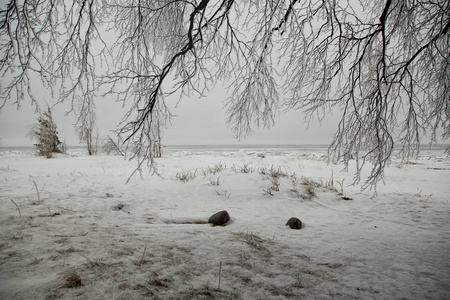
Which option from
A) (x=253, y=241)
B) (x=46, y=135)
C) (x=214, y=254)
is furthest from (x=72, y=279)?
(x=46, y=135)

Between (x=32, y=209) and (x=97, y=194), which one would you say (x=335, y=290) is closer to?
(x=32, y=209)

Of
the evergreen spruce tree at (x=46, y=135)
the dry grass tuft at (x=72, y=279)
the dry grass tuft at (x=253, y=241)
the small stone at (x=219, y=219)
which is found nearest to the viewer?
the dry grass tuft at (x=72, y=279)

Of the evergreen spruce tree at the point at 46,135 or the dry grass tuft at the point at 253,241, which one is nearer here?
the dry grass tuft at the point at 253,241

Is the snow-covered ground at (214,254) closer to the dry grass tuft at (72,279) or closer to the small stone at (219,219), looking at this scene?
the dry grass tuft at (72,279)

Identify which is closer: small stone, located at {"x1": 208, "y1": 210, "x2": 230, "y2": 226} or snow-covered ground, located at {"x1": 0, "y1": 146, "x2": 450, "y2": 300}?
snow-covered ground, located at {"x1": 0, "y1": 146, "x2": 450, "y2": 300}

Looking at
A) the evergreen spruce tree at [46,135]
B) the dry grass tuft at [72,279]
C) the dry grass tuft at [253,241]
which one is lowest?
the dry grass tuft at [253,241]

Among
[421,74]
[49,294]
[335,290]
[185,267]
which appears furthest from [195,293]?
[421,74]

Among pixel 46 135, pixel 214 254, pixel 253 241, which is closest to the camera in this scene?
pixel 214 254

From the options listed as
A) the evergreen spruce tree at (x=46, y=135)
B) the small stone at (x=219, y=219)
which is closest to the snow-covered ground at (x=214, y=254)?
the small stone at (x=219, y=219)

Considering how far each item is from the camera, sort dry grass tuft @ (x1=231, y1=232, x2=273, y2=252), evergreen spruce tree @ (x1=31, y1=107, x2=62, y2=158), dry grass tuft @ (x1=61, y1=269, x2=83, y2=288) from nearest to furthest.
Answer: dry grass tuft @ (x1=61, y1=269, x2=83, y2=288)
dry grass tuft @ (x1=231, y1=232, x2=273, y2=252)
evergreen spruce tree @ (x1=31, y1=107, x2=62, y2=158)

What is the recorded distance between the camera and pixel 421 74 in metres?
3.33

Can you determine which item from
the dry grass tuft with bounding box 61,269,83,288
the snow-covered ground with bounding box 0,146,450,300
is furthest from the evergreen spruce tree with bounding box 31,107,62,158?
the dry grass tuft with bounding box 61,269,83,288

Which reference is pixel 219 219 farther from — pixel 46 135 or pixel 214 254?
pixel 46 135

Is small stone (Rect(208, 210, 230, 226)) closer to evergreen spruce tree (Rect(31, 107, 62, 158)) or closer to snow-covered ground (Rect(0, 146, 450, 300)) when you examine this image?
snow-covered ground (Rect(0, 146, 450, 300))
